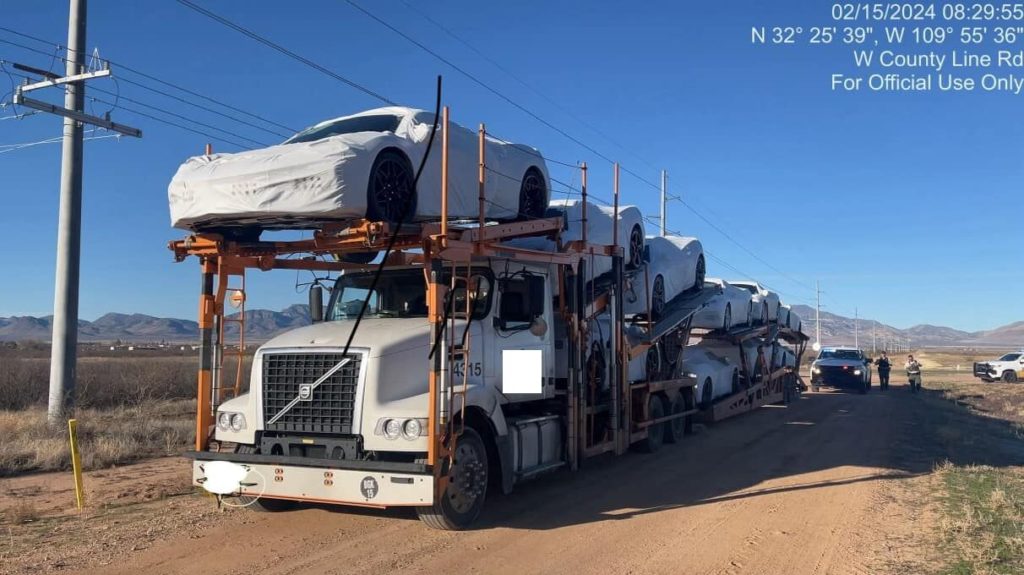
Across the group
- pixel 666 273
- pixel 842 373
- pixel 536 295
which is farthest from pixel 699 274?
pixel 842 373

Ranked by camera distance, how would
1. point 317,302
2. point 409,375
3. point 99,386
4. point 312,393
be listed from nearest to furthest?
point 312,393
point 409,375
point 317,302
point 99,386

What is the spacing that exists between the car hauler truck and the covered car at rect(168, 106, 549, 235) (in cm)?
24

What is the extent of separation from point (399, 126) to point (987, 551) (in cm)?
634

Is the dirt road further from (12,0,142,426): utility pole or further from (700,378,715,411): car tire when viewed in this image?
(12,0,142,426): utility pole

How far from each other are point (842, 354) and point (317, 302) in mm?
25936

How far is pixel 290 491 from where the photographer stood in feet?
22.8

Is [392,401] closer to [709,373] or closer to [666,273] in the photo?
[666,273]

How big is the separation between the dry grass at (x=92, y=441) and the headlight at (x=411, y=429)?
624 cm

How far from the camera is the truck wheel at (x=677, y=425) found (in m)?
13.5

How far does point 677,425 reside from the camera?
1392cm

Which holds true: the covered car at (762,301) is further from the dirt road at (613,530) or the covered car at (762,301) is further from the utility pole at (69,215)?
the utility pole at (69,215)

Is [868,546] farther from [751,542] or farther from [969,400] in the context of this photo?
[969,400]

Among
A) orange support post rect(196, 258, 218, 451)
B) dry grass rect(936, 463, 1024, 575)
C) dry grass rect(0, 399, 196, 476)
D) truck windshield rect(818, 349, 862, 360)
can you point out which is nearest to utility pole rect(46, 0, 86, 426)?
dry grass rect(0, 399, 196, 476)

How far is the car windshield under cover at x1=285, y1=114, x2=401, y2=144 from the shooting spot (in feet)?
26.3
